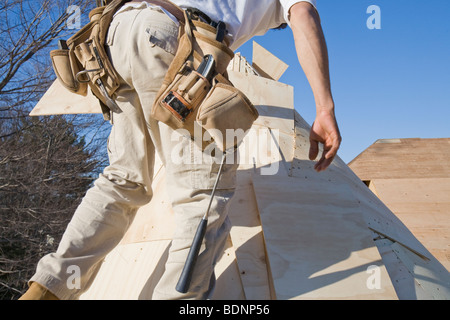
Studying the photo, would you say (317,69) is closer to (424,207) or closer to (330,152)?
(330,152)

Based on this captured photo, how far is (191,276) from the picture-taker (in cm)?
137

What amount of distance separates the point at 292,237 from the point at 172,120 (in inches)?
34.0

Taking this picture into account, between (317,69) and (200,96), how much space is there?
0.50 metres

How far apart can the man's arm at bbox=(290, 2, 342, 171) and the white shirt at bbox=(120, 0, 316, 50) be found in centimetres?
8

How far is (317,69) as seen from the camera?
1.54 metres

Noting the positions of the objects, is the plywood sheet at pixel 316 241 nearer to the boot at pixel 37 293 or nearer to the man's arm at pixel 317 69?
the man's arm at pixel 317 69

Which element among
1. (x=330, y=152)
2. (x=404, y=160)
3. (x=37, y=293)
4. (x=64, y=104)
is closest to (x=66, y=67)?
(x=37, y=293)

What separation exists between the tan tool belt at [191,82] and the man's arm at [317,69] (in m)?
0.27

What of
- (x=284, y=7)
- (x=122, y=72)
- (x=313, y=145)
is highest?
(x=284, y=7)

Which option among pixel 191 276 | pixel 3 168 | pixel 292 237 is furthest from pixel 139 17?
pixel 3 168

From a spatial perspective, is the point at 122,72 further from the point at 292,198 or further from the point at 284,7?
the point at 292,198

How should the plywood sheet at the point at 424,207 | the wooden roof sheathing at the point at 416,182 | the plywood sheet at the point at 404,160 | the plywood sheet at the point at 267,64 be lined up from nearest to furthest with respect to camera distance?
the plywood sheet at the point at 267,64, the plywood sheet at the point at 424,207, the wooden roof sheathing at the point at 416,182, the plywood sheet at the point at 404,160

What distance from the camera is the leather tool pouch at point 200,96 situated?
144cm

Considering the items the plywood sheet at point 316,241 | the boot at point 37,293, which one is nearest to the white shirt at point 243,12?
the plywood sheet at point 316,241
